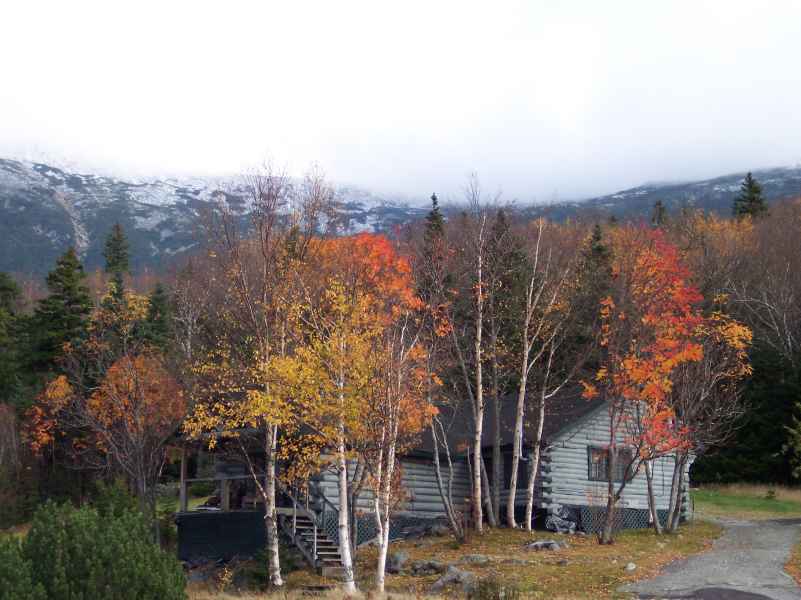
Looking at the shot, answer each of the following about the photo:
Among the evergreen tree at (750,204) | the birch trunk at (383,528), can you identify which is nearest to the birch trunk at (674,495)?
the birch trunk at (383,528)

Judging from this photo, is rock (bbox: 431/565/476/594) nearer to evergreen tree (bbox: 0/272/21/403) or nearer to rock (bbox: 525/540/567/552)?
rock (bbox: 525/540/567/552)

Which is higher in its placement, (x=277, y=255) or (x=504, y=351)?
(x=277, y=255)

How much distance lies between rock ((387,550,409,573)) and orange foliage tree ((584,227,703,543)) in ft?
22.8

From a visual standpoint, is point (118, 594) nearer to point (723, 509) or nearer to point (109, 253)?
point (723, 509)

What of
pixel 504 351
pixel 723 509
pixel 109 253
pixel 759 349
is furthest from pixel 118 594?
pixel 109 253

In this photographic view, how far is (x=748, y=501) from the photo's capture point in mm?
43156

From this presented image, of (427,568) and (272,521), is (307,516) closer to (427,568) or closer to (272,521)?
(272,521)

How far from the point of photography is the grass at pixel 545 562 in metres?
21.8

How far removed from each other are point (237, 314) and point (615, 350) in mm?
12803

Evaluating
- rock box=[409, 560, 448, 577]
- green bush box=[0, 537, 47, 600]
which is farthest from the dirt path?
green bush box=[0, 537, 47, 600]

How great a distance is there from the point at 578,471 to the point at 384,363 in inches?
580

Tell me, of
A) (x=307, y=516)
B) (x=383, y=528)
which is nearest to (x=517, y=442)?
(x=307, y=516)

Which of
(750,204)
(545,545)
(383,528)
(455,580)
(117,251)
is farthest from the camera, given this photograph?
(117,251)

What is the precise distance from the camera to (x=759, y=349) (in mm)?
51000
